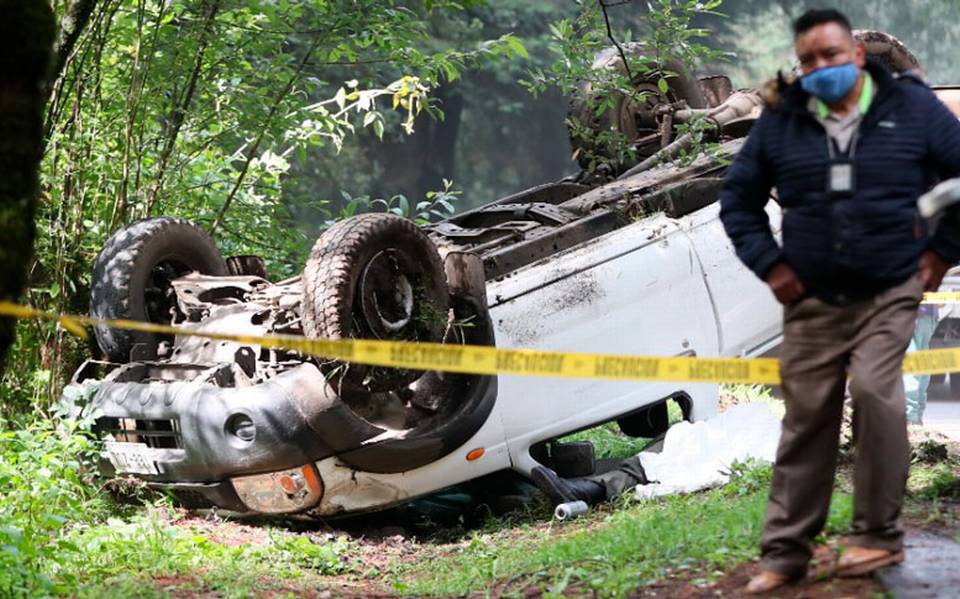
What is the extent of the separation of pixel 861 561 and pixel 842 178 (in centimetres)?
119

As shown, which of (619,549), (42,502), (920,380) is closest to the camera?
(619,549)

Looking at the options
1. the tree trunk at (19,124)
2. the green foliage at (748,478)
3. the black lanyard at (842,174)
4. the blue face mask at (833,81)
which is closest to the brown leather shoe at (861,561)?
the black lanyard at (842,174)

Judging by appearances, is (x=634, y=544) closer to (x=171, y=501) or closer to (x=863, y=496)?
(x=863, y=496)

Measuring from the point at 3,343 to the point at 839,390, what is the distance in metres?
2.50

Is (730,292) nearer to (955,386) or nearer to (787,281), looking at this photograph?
(787,281)

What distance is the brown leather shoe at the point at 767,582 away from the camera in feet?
13.8

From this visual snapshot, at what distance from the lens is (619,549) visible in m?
5.23

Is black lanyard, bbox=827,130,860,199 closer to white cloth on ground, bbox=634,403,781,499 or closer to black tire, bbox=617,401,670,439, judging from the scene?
white cloth on ground, bbox=634,403,781,499

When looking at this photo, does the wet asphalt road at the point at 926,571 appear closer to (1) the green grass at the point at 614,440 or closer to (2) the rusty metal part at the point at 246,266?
(1) the green grass at the point at 614,440

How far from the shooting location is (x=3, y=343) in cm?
374

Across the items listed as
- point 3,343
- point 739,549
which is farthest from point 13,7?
point 739,549

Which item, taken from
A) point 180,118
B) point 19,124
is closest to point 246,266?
point 180,118

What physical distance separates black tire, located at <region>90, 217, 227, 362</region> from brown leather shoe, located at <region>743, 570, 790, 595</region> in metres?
4.36

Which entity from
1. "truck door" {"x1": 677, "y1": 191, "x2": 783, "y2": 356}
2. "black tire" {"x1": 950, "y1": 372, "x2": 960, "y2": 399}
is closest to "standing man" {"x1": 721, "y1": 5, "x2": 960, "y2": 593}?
"truck door" {"x1": 677, "y1": 191, "x2": 783, "y2": 356}
